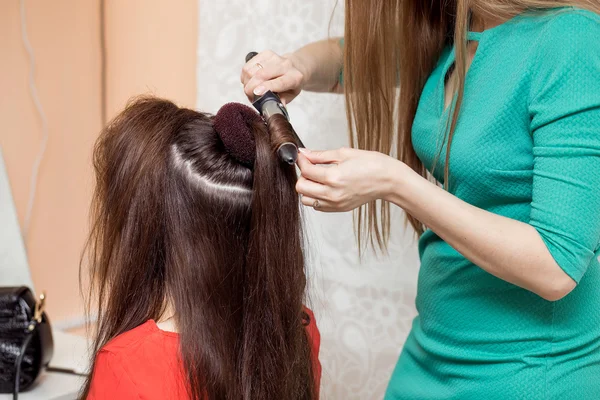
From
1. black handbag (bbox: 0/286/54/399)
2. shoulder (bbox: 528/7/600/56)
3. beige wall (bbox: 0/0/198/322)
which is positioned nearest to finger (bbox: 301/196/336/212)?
shoulder (bbox: 528/7/600/56)

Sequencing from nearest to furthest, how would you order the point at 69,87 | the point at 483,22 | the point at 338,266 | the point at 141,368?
the point at 141,368, the point at 483,22, the point at 338,266, the point at 69,87

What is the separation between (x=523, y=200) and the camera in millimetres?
870

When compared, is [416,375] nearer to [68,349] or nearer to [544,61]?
[544,61]

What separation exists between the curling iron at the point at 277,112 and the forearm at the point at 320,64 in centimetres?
13

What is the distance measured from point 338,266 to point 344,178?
2.54 ft

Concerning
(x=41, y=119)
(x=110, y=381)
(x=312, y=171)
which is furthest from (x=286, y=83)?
(x=41, y=119)

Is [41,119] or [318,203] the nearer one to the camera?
[318,203]

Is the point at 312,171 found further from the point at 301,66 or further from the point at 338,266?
the point at 338,266

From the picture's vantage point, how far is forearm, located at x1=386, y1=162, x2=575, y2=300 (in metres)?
0.78

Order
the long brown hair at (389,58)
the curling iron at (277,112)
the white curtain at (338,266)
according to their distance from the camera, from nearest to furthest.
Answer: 1. the curling iron at (277,112)
2. the long brown hair at (389,58)
3. the white curtain at (338,266)

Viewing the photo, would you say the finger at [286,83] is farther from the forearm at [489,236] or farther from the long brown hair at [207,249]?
the forearm at [489,236]

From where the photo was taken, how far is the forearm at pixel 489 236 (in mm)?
781

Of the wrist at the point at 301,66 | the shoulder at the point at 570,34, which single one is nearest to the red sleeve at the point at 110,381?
the wrist at the point at 301,66

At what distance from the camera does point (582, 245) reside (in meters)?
0.79
